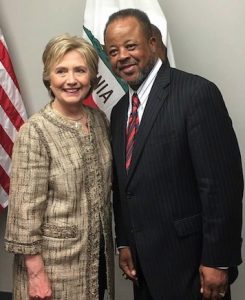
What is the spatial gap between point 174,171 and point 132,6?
0.98m

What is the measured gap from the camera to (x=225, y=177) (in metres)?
1.34

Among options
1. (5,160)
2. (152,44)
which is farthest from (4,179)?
(152,44)

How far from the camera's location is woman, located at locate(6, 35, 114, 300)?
1411 millimetres

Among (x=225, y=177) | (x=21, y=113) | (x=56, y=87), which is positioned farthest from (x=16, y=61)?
(x=225, y=177)

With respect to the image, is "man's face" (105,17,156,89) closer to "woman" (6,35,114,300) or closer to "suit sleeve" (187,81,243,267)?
"woman" (6,35,114,300)

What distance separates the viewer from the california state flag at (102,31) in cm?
195

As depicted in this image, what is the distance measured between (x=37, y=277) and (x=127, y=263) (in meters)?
0.40

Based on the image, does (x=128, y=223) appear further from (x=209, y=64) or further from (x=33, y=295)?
(x=209, y=64)

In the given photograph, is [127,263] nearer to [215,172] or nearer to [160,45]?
[215,172]

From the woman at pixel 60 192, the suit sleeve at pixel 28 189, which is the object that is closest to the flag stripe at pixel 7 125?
the woman at pixel 60 192

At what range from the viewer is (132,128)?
59.9 inches

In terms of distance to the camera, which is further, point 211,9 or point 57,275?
point 211,9

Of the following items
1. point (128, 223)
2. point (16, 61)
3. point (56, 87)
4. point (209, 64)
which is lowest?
point (128, 223)

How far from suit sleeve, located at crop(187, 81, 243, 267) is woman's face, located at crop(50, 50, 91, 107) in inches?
16.9
